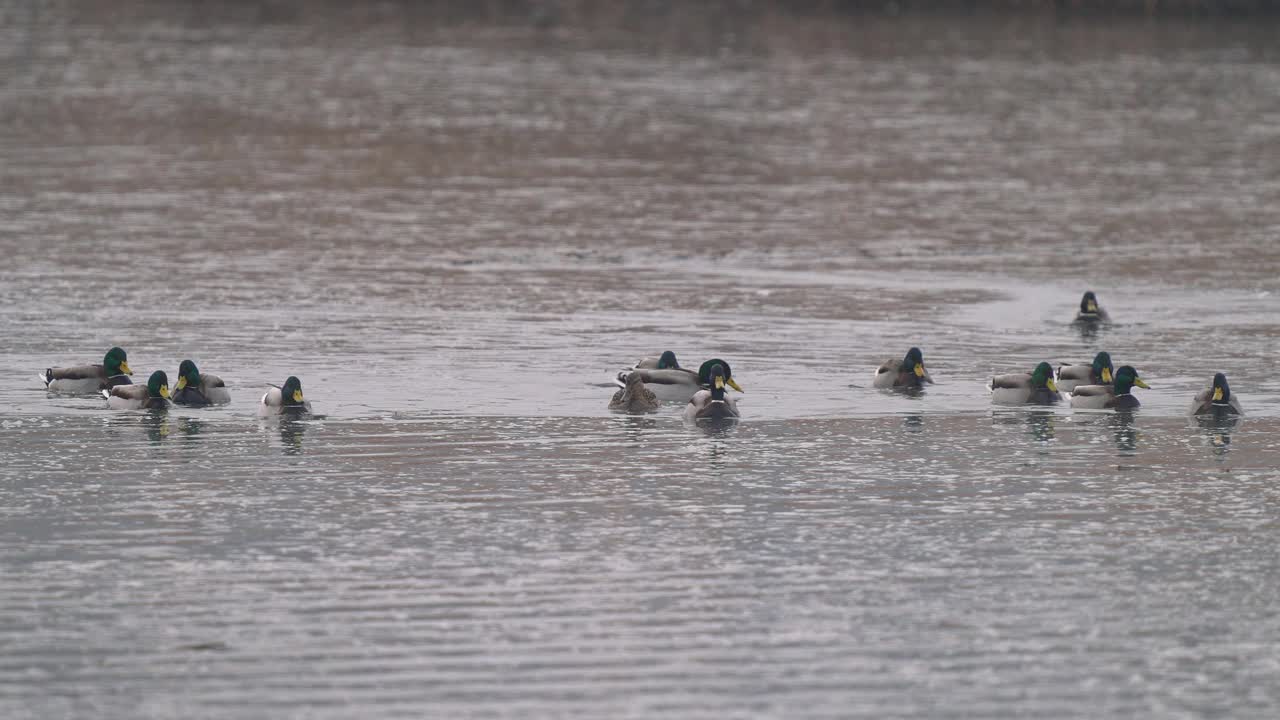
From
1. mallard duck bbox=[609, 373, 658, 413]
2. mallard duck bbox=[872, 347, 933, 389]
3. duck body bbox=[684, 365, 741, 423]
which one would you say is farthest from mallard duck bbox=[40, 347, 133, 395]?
mallard duck bbox=[872, 347, 933, 389]

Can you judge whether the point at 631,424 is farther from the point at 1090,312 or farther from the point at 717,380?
the point at 1090,312

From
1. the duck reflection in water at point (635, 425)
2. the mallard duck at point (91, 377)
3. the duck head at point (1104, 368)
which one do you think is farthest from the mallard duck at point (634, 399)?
the mallard duck at point (91, 377)

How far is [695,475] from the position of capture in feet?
62.3

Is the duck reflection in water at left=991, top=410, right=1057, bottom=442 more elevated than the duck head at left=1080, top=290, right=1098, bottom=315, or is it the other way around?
the duck head at left=1080, top=290, right=1098, bottom=315

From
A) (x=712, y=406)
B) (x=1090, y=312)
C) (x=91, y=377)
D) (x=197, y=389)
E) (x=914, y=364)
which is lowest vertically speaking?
(x=712, y=406)

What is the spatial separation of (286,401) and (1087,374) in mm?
7623

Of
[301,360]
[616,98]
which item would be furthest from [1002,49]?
[301,360]

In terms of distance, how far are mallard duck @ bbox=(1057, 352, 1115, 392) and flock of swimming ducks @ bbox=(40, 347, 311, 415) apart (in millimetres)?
7241

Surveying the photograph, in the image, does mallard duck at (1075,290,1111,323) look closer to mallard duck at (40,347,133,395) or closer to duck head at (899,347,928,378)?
duck head at (899,347,928,378)

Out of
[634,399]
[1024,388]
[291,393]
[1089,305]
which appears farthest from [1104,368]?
[291,393]

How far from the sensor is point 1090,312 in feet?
87.1

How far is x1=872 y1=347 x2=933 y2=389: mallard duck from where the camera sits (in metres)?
22.5

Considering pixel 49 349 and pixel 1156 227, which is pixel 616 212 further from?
pixel 49 349

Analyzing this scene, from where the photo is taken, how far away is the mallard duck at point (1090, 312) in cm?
2642
